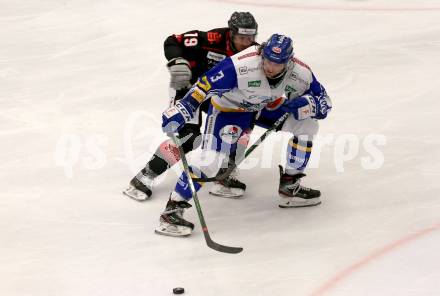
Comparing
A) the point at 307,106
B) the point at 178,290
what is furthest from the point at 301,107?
the point at 178,290

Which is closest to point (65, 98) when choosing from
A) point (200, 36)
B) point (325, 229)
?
point (200, 36)

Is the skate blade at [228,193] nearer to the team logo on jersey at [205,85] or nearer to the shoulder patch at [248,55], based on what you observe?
the team logo on jersey at [205,85]

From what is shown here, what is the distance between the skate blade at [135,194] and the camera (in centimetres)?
534

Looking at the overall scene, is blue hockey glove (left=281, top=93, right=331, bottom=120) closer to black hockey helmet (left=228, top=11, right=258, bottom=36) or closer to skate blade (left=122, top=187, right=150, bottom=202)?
black hockey helmet (left=228, top=11, right=258, bottom=36)

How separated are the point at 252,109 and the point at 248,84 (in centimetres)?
30

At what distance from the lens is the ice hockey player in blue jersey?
15.6 feet

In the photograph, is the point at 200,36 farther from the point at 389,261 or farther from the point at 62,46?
the point at 62,46

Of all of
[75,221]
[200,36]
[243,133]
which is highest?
[200,36]

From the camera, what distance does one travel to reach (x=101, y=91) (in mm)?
7180

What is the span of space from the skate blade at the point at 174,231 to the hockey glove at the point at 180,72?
0.90 m

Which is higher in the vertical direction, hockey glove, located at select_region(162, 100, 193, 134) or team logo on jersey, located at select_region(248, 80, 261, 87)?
team logo on jersey, located at select_region(248, 80, 261, 87)

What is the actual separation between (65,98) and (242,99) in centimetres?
258

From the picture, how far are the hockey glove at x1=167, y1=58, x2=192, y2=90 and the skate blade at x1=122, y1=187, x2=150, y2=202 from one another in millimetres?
770

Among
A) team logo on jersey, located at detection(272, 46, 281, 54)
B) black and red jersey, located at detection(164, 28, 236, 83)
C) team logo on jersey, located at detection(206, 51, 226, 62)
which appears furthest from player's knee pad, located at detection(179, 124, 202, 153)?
team logo on jersey, located at detection(272, 46, 281, 54)
